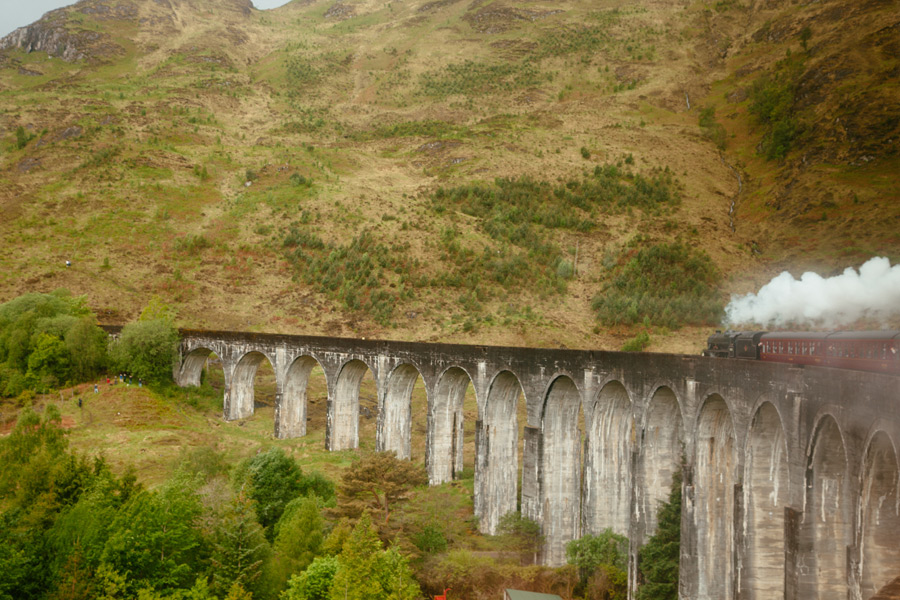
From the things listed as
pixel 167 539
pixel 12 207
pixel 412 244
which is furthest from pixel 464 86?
pixel 167 539

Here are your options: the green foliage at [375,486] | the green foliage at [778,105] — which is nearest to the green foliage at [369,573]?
the green foliage at [375,486]

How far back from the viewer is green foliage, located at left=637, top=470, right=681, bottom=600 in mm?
24453

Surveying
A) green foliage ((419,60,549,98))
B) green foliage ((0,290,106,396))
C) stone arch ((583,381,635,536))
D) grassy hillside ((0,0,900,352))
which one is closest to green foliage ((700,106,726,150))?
grassy hillside ((0,0,900,352))

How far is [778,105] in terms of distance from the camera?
310ft

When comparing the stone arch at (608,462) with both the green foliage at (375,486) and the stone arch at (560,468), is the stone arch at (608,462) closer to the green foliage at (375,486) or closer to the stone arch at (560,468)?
the stone arch at (560,468)

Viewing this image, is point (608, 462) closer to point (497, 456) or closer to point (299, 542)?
point (497, 456)

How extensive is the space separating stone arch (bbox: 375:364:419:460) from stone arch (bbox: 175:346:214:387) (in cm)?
2238

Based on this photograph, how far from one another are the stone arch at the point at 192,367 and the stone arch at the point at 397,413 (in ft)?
73.4

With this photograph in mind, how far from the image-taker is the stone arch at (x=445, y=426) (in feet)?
123

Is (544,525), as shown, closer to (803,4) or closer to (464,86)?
(464,86)

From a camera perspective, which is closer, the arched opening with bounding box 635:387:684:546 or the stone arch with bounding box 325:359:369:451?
the arched opening with bounding box 635:387:684:546

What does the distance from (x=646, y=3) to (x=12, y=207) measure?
138m

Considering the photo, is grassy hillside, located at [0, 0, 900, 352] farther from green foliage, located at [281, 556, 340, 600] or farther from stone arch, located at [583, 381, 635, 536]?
green foliage, located at [281, 556, 340, 600]

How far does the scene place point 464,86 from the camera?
421ft
